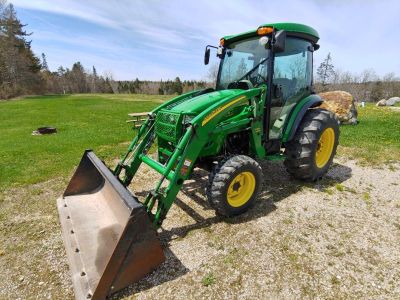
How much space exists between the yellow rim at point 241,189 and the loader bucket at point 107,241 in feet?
4.57

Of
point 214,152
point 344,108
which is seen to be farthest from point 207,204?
point 344,108

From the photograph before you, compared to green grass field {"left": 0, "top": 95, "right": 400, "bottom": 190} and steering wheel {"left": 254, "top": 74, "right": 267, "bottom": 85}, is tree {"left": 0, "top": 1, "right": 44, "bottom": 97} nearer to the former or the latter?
green grass field {"left": 0, "top": 95, "right": 400, "bottom": 190}

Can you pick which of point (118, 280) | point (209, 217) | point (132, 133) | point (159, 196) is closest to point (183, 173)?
point (159, 196)

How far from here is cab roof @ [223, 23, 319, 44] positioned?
14.6 feet

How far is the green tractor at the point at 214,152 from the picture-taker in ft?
9.70

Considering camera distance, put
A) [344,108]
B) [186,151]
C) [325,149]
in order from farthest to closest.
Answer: [344,108], [325,149], [186,151]

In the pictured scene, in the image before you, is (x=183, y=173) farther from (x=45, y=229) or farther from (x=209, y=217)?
(x=45, y=229)

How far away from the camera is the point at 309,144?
488cm

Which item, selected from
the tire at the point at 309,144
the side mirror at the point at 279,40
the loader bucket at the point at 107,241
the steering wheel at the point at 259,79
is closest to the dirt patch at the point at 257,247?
the loader bucket at the point at 107,241

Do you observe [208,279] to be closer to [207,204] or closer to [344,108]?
[207,204]

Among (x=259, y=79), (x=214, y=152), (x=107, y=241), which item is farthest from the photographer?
(x=259, y=79)

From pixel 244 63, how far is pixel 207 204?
Result: 250 centimetres

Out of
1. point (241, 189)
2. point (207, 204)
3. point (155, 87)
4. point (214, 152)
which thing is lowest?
point (207, 204)

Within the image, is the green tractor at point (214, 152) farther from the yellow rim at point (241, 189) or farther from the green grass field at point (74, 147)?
the green grass field at point (74, 147)
